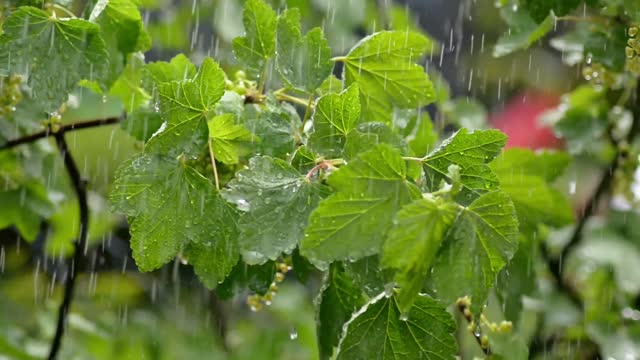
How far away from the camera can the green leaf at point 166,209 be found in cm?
106

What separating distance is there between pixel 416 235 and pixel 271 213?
188 millimetres

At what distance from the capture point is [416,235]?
0.88 meters

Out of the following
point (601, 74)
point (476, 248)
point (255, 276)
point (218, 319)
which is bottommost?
point (218, 319)

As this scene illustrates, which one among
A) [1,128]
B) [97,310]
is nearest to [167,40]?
[97,310]

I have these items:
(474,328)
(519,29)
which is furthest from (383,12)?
(474,328)

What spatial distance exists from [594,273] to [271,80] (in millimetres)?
1161

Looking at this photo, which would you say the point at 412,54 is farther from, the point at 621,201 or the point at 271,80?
the point at 621,201

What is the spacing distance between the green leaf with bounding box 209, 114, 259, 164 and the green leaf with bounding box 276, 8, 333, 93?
9 centimetres

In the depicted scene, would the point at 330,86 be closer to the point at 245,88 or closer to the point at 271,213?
the point at 245,88

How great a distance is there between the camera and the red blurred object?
3596 millimetres

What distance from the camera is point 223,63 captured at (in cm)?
237

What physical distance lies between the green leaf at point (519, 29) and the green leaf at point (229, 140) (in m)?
0.62

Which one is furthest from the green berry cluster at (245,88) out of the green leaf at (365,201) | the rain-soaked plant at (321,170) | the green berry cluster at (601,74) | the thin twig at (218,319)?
the thin twig at (218,319)

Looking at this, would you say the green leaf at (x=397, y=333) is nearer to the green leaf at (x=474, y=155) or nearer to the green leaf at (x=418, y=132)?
the green leaf at (x=474, y=155)
